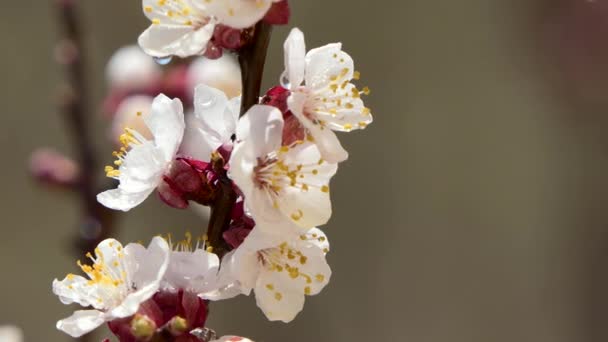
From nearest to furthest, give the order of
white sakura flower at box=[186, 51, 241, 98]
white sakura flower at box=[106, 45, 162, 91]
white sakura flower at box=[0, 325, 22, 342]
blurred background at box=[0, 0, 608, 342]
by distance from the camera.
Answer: white sakura flower at box=[0, 325, 22, 342]
white sakura flower at box=[186, 51, 241, 98]
white sakura flower at box=[106, 45, 162, 91]
blurred background at box=[0, 0, 608, 342]

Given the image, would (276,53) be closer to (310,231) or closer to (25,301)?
(25,301)

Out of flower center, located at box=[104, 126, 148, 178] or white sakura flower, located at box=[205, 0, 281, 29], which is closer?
white sakura flower, located at box=[205, 0, 281, 29]

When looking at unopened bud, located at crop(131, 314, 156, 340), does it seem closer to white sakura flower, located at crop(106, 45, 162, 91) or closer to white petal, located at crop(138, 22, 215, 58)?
white petal, located at crop(138, 22, 215, 58)

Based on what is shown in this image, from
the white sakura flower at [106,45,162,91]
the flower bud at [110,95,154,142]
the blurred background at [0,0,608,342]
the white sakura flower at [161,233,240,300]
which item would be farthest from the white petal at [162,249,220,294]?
the blurred background at [0,0,608,342]

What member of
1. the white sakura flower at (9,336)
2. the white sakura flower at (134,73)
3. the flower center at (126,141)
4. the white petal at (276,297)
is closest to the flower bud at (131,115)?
the white sakura flower at (134,73)

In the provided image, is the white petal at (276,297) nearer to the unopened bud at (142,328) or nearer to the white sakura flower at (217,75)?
the unopened bud at (142,328)

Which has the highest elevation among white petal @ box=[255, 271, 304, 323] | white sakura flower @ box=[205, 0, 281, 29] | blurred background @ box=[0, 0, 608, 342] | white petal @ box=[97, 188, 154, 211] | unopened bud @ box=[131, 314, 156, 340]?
white sakura flower @ box=[205, 0, 281, 29]

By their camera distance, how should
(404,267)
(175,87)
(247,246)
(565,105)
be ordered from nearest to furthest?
(247,246) < (175,87) < (565,105) < (404,267)

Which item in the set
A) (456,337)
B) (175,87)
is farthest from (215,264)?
(456,337)
